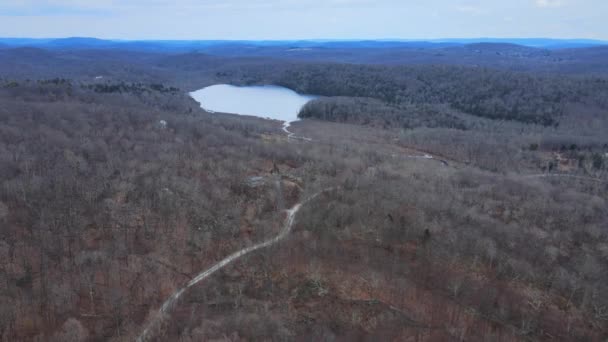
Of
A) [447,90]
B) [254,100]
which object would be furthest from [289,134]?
[447,90]

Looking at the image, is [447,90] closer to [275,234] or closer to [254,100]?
[254,100]

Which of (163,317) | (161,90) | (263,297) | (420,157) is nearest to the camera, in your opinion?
(163,317)

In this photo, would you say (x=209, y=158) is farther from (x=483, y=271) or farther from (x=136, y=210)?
(x=483, y=271)

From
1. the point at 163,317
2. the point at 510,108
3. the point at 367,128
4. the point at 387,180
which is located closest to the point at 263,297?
the point at 163,317

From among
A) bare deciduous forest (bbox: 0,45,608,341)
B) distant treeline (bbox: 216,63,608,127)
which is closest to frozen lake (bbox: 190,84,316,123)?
distant treeline (bbox: 216,63,608,127)

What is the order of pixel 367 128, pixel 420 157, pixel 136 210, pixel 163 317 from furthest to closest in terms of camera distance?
pixel 367 128, pixel 420 157, pixel 136 210, pixel 163 317

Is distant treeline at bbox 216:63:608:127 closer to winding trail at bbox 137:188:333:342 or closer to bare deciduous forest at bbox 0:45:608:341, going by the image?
bare deciduous forest at bbox 0:45:608:341
